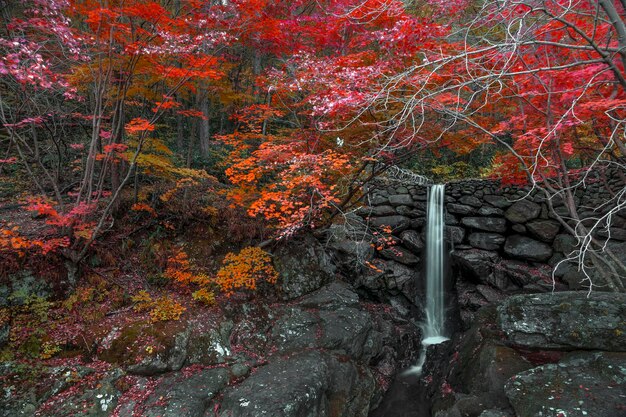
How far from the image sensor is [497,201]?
9703 millimetres

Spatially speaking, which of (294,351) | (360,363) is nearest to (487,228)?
(360,363)

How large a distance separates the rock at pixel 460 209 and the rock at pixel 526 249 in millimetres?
1269

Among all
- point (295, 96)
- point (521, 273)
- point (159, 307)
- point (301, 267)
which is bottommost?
point (521, 273)

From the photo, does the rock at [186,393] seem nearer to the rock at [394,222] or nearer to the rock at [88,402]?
the rock at [88,402]

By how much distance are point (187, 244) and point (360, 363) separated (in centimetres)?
444

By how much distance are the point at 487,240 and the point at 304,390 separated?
281 inches

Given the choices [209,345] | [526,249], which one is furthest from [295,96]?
[526,249]

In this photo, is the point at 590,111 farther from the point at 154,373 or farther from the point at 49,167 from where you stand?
the point at 49,167

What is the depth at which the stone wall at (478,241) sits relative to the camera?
8.40 metres

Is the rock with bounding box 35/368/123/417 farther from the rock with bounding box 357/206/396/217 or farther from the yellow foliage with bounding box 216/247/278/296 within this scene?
the rock with bounding box 357/206/396/217

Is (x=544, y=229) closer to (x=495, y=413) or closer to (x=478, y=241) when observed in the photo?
(x=478, y=241)

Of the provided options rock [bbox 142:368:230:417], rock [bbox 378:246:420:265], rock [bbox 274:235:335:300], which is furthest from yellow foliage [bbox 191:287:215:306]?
rock [bbox 378:246:420:265]

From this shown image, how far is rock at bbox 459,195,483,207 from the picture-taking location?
9.86 m

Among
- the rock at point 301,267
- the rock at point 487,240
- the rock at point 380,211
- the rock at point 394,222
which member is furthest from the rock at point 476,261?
the rock at point 301,267
